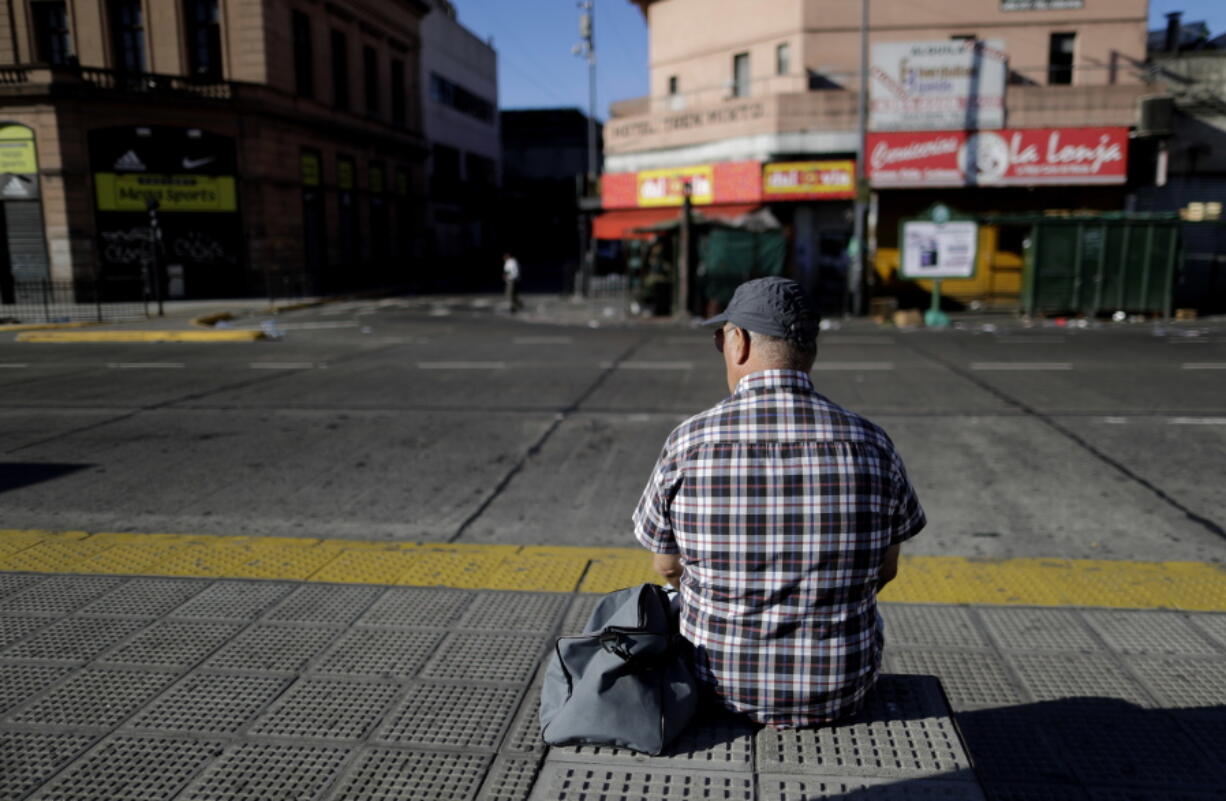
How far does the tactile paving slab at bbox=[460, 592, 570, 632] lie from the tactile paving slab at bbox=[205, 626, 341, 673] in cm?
62

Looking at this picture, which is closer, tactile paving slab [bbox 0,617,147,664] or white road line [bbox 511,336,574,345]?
tactile paving slab [bbox 0,617,147,664]

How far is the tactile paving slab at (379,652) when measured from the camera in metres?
3.64

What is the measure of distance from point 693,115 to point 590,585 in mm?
25824

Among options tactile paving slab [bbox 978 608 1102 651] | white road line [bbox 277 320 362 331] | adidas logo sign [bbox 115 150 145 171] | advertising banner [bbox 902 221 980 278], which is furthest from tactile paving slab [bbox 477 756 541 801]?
adidas logo sign [bbox 115 150 145 171]

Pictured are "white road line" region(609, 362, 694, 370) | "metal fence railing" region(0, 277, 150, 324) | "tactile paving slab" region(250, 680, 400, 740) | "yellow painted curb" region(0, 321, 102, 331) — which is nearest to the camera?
"tactile paving slab" region(250, 680, 400, 740)

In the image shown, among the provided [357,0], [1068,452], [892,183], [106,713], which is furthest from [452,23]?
[106,713]

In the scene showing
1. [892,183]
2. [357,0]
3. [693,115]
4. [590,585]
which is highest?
[357,0]

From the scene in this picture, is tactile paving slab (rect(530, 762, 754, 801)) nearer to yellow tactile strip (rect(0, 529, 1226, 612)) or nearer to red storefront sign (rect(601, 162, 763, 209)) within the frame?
yellow tactile strip (rect(0, 529, 1226, 612))

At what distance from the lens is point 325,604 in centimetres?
436

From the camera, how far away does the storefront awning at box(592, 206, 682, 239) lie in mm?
28703

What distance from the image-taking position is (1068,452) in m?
7.61

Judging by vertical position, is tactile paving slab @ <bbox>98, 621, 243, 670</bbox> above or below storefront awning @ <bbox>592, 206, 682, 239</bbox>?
below

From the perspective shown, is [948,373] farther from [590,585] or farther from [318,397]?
[590,585]

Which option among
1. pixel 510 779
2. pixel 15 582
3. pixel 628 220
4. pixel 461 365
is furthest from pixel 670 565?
pixel 628 220
